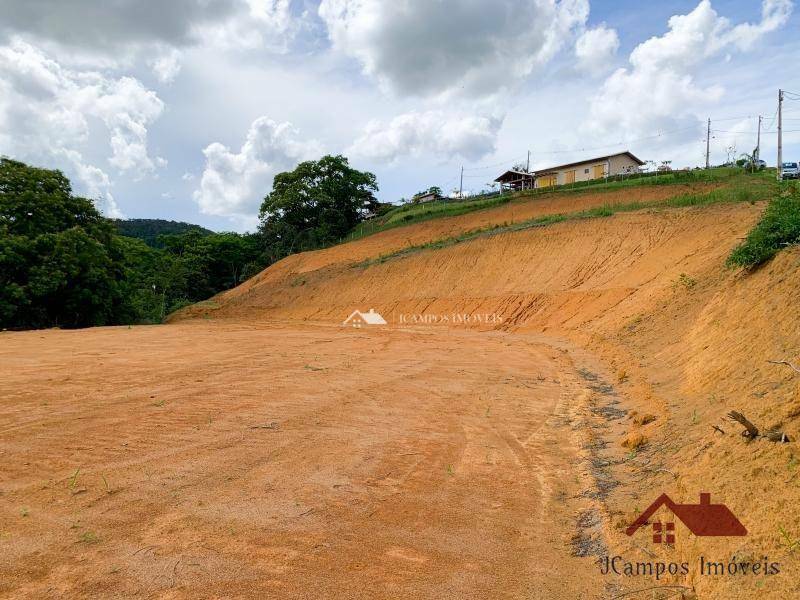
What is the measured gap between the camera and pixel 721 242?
17750 mm

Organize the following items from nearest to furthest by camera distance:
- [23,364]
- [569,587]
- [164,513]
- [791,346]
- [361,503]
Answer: [569,587] → [164,513] → [361,503] → [791,346] → [23,364]

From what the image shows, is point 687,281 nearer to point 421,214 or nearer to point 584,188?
point 584,188

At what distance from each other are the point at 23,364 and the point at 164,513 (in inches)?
354

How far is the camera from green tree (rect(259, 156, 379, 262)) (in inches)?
2170

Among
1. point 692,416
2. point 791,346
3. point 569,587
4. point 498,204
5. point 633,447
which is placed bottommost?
point 569,587

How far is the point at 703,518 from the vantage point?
3.66 metres

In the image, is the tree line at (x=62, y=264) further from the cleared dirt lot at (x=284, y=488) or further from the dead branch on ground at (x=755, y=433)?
the dead branch on ground at (x=755, y=433)

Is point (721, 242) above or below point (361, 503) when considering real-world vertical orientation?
above

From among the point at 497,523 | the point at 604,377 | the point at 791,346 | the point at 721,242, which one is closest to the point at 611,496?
the point at 497,523

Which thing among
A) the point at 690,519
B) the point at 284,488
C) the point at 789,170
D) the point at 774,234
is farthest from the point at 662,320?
the point at 789,170

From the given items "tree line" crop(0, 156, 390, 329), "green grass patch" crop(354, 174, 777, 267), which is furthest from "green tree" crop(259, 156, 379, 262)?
"green grass patch" crop(354, 174, 777, 267)

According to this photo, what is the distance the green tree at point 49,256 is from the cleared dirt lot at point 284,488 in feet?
56.5

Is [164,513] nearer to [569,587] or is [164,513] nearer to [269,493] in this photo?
[269,493]

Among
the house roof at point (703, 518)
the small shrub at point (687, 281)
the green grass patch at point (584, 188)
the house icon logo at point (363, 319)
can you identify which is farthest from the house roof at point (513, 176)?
the house roof at point (703, 518)
